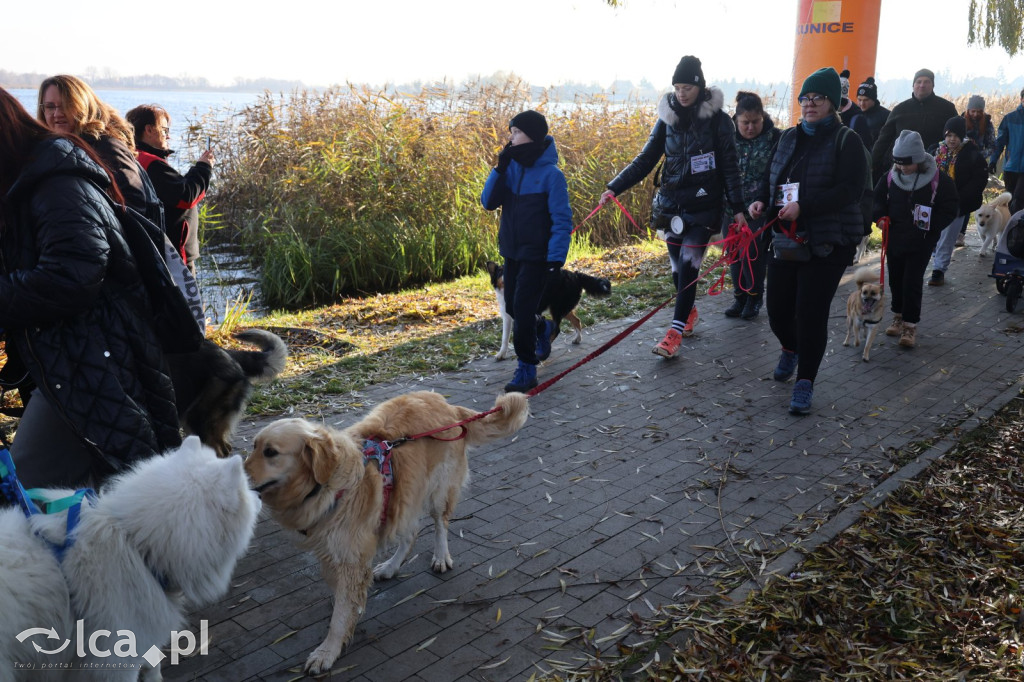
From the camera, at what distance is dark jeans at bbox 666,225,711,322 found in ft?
22.7

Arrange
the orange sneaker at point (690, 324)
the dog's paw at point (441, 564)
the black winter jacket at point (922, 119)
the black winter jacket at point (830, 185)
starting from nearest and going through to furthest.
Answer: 1. the dog's paw at point (441, 564)
2. the black winter jacket at point (830, 185)
3. the orange sneaker at point (690, 324)
4. the black winter jacket at point (922, 119)

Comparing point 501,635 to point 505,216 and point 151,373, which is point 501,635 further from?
point 505,216

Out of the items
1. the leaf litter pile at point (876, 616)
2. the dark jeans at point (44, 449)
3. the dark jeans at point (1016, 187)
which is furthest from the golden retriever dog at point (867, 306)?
the dark jeans at point (44, 449)

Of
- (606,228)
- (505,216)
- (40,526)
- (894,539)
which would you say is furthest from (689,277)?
(606,228)

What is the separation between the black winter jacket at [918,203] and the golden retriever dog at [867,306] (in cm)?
43

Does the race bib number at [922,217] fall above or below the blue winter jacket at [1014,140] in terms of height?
below

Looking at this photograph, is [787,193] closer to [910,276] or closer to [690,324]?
[690,324]

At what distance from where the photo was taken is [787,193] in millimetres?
5723

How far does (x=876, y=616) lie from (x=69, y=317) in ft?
11.8

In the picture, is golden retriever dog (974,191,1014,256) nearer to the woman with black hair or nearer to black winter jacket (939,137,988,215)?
black winter jacket (939,137,988,215)

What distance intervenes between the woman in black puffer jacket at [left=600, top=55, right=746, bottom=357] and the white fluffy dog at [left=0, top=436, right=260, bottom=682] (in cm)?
522

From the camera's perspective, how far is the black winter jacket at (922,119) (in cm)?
1059

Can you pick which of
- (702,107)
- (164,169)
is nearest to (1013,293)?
(702,107)

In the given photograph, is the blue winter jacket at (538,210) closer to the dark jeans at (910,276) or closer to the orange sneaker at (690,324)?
the orange sneaker at (690,324)
